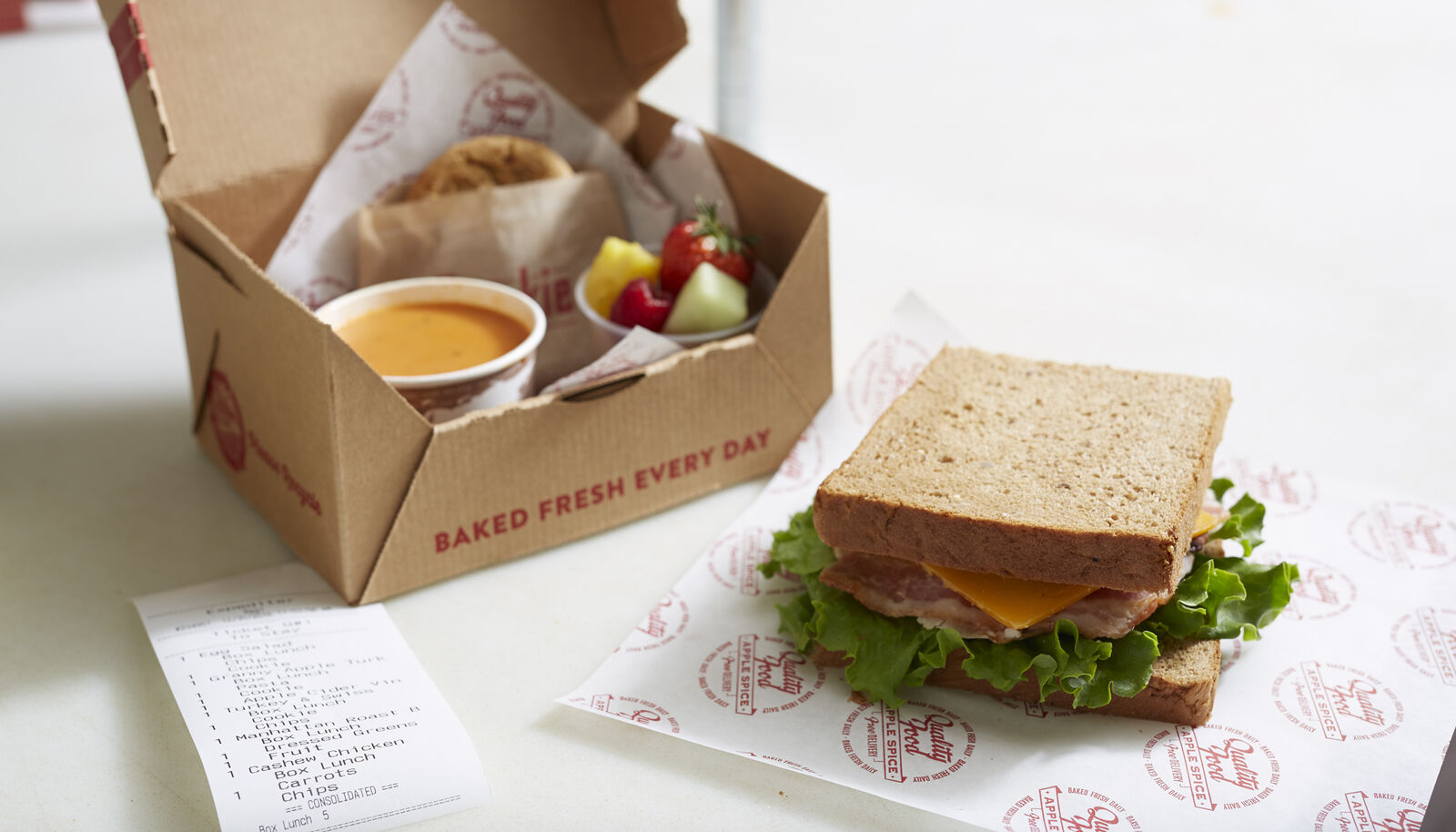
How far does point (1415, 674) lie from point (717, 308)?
3.22 feet

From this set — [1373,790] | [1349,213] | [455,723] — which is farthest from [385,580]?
[1349,213]

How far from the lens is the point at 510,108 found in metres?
2.08

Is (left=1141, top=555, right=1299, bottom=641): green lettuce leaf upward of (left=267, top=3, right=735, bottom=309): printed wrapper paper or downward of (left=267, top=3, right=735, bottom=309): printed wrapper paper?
downward

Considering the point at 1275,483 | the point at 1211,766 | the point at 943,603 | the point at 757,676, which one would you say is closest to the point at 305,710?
the point at 757,676

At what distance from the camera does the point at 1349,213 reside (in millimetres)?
2725

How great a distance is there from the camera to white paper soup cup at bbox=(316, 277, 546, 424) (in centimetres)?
156

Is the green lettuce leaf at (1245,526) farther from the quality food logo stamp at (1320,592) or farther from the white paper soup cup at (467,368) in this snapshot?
the white paper soup cup at (467,368)

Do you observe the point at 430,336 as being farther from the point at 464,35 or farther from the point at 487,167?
the point at 464,35

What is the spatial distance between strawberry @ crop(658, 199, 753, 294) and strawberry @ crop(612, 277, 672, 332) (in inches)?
2.1

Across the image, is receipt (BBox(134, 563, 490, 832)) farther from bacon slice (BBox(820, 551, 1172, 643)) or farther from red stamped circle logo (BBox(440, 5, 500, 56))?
red stamped circle logo (BBox(440, 5, 500, 56))

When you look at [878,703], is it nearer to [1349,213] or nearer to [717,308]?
[717,308]

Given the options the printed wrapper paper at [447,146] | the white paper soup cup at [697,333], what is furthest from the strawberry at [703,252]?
the printed wrapper paper at [447,146]

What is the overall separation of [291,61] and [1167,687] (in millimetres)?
1497

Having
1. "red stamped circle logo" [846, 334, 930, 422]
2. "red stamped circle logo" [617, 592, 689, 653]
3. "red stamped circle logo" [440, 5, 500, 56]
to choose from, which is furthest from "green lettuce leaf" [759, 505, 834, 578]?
"red stamped circle logo" [440, 5, 500, 56]
